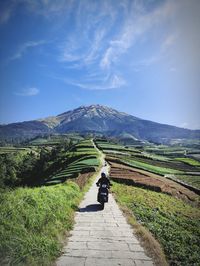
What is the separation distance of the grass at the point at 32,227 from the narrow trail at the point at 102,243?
2.03 ft

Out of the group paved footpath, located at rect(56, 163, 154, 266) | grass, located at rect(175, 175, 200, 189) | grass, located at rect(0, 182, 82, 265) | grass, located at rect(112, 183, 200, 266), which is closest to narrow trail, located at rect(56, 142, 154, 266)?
paved footpath, located at rect(56, 163, 154, 266)

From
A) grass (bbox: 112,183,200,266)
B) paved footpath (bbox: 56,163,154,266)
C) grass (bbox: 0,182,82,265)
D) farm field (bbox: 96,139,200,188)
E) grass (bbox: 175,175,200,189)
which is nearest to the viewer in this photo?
grass (bbox: 0,182,82,265)

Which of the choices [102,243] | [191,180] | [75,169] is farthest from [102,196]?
[191,180]

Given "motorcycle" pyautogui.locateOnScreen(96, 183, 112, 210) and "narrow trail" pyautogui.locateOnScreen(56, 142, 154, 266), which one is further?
"motorcycle" pyautogui.locateOnScreen(96, 183, 112, 210)

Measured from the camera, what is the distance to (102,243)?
12.8m

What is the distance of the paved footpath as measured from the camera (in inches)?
429

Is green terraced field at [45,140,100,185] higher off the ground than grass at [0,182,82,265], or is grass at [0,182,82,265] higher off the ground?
grass at [0,182,82,265]

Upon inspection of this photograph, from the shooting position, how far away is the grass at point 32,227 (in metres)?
10.1

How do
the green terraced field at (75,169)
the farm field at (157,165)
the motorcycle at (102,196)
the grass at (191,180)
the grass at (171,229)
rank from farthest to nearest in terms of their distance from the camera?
1. the farm field at (157,165)
2. the grass at (191,180)
3. the green terraced field at (75,169)
4. the motorcycle at (102,196)
5. the grass at (171,229)

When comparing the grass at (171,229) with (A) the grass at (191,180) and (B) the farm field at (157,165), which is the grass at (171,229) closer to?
(A) the grass at (191,180)

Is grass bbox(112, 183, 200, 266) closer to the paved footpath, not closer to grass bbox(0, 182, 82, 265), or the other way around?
the paved footpath

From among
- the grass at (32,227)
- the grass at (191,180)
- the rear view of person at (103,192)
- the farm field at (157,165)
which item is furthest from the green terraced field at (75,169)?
the grass at (32,227)

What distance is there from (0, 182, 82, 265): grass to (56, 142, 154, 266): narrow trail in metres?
0.62

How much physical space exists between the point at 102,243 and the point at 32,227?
3.29m
